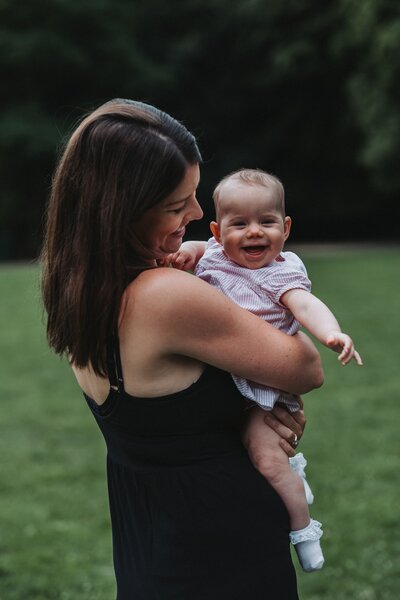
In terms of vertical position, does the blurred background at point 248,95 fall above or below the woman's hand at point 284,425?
above

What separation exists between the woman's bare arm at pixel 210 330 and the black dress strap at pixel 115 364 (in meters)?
0.12

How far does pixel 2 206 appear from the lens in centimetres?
3525

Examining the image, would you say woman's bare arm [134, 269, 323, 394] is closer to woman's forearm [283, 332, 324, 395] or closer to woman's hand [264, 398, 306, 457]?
woman's forearm [283, 332, 324, 395]

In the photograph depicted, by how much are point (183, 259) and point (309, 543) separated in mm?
795

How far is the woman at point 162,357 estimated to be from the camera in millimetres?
2096

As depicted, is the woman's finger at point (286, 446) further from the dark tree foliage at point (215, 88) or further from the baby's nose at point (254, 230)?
the dark tree foliage at point (215, 88)

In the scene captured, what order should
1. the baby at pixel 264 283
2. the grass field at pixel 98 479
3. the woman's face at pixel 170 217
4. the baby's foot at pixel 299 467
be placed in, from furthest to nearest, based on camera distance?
the grass field at pixel 98 479 < the baby's foot at pixel 299 467 < the baby at pixel 264 283 < the woman's face at pixel 170 217

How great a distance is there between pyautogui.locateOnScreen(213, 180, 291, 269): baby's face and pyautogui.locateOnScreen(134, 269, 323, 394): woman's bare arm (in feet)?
0.69

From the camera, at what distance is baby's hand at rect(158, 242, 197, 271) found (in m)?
2.44

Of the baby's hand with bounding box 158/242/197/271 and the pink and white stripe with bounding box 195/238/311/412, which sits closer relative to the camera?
the pink and white stripe with bounding box 195/238/311/412

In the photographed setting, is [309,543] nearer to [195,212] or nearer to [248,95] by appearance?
[195,212]

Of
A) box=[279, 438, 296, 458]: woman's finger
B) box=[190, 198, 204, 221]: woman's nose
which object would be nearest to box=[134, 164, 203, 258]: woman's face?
box=[190, 198, 204, 221]: woman's nose

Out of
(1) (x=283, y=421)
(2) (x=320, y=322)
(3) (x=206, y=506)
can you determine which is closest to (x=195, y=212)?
(2) (x=320, y=322)

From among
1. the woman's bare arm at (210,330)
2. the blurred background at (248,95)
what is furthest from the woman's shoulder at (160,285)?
the blurred background at (248,95)
